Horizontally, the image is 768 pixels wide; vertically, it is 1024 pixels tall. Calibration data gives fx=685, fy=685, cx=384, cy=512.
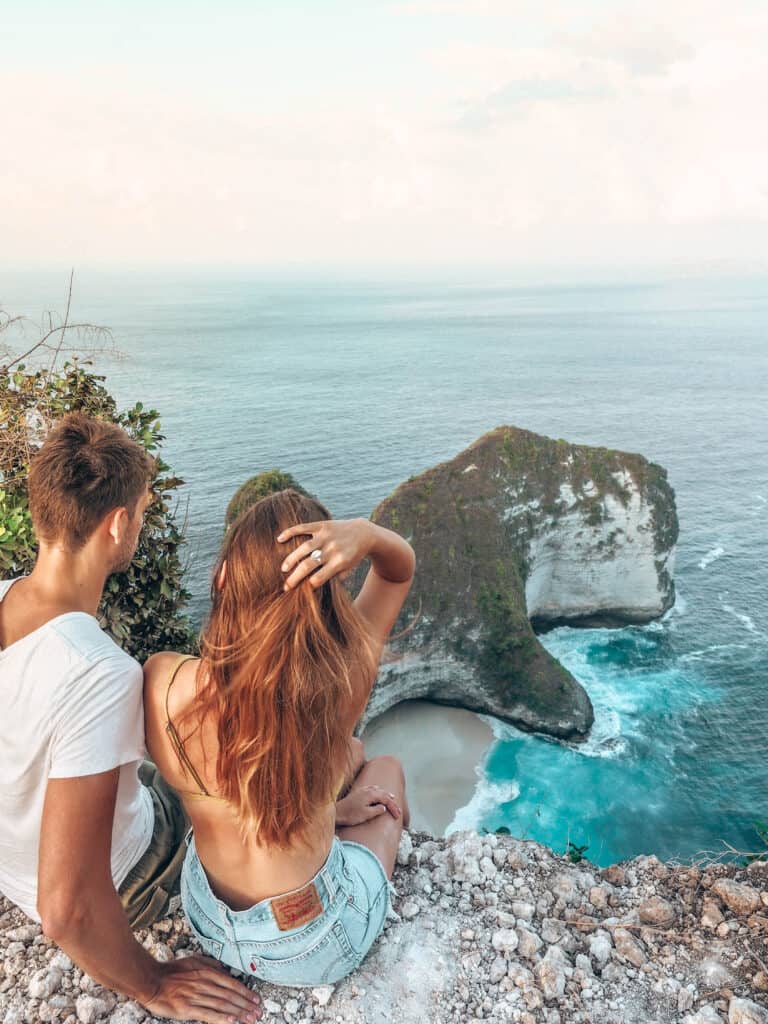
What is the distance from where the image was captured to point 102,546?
322cm

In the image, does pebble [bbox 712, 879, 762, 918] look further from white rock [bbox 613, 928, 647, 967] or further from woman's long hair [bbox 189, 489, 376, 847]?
woman's long hair [bbox 189, 489, 376, 847]

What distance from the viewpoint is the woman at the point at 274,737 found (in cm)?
266

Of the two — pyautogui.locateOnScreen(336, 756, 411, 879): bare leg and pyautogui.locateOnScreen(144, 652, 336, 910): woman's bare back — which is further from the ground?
pyautogui.locateOnScreen(144, 652, 336, 910): woman's bare back

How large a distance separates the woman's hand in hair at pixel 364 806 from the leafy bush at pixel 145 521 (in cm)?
369

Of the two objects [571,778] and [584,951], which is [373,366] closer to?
[571,778]

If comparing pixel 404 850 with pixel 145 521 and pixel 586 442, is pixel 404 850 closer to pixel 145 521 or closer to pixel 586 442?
pixel 145 521

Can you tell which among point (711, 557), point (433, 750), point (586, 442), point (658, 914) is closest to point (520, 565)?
point (433, 750)

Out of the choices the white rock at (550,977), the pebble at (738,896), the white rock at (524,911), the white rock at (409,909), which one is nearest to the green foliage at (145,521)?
the white rock at (409,909)

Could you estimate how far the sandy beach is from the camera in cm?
2639

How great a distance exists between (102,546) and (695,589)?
4235 cm

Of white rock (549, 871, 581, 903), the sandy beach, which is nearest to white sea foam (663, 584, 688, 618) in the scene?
the sandy beach

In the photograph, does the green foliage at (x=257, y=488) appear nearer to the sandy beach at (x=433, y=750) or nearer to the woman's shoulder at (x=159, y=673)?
the sandy beach at (x=433, y=750)

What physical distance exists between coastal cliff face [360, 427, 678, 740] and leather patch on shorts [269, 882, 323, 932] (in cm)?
2637

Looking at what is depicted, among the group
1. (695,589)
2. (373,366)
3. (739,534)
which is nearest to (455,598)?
(695,589)
